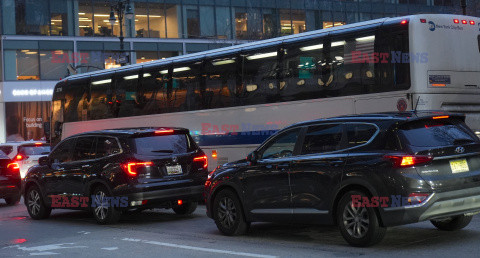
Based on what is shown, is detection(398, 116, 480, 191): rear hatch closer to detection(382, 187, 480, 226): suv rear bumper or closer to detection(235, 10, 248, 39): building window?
detection(382, 187, 480, 226): suv rear bumper

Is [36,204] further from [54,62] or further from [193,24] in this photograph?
[193,24]

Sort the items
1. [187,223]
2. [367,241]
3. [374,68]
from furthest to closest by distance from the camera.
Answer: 1. [374,68]
2. [187,223]
3. [367,241]

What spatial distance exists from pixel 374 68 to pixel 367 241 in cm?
605

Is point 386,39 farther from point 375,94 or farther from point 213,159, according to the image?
point 213,159

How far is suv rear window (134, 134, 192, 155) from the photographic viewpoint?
43.9ft

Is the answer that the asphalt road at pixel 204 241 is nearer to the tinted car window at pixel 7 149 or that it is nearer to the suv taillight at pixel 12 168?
the suv taillight at pixel 12 168

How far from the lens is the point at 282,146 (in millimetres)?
10469

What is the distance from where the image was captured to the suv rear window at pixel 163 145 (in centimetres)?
1338

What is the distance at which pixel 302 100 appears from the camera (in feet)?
52.1

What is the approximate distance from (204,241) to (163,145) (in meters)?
3.22

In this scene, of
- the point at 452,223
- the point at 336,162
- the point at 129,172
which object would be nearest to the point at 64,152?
the point at 129,172

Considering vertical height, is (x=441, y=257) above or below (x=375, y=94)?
below

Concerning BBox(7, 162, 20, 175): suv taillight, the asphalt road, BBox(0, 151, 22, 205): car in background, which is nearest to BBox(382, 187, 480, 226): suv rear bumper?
the asphalt road

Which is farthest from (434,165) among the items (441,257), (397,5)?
(397,5)
